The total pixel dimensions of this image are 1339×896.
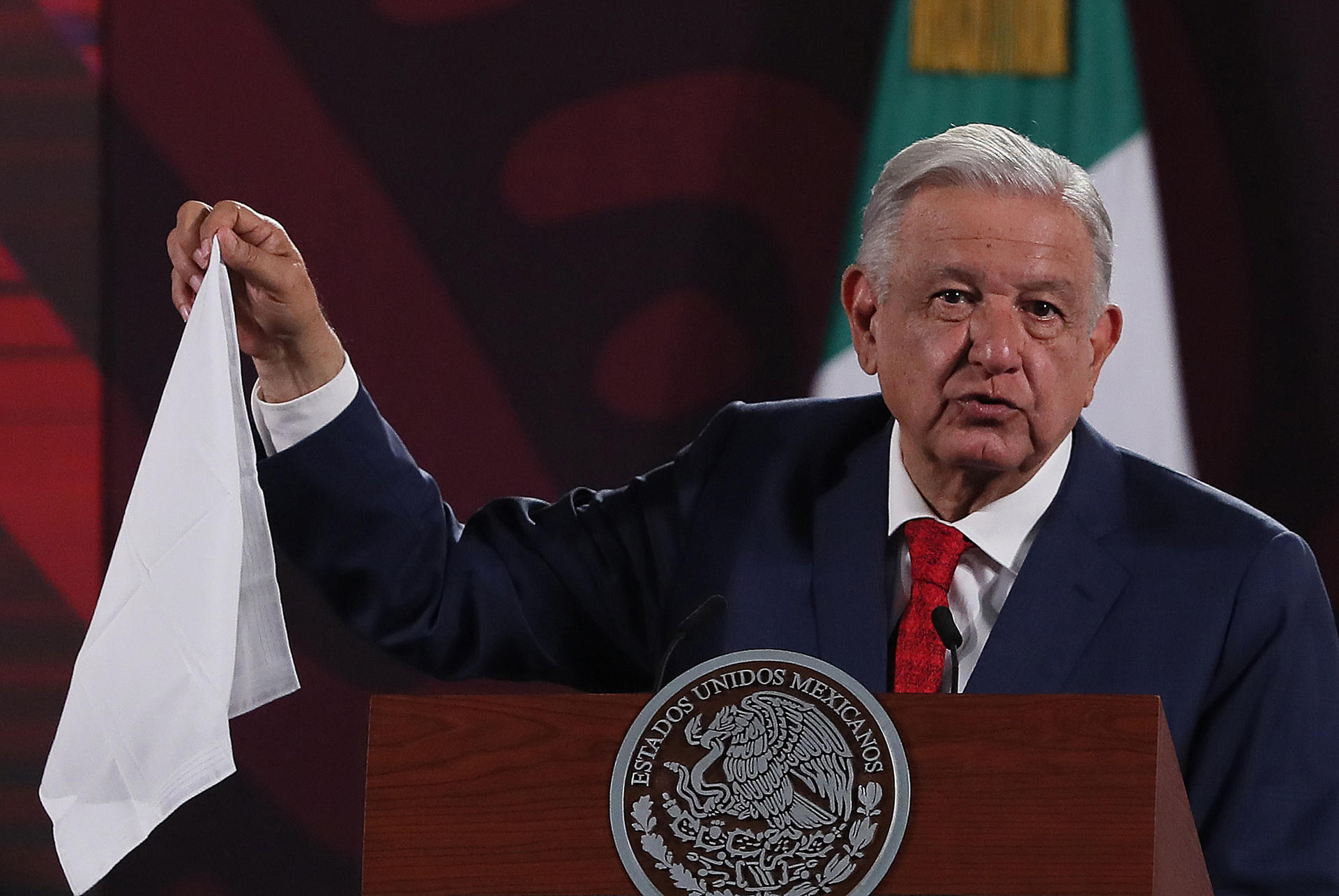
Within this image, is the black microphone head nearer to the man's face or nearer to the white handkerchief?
the man's face

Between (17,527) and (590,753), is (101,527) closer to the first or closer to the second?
(17,527)

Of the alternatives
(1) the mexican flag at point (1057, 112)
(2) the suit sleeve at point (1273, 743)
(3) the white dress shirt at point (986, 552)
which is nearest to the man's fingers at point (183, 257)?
(3) the white dress shirt at point (986, 552)

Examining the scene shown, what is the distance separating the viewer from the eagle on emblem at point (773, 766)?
1.21 metres

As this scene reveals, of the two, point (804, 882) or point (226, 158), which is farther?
point (226, 158)

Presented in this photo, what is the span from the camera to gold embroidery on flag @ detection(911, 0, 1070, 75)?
3092mm

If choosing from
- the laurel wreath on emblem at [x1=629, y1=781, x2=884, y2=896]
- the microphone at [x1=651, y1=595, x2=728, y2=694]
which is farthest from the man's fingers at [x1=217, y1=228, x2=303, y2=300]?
the laurel wreath on emblem at [x1=629, y1=781, x2=884, y2=896]

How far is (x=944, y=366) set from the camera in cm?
190

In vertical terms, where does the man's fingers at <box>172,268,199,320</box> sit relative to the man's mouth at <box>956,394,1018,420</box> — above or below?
above

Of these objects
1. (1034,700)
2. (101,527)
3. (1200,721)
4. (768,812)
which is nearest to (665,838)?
(768,812)

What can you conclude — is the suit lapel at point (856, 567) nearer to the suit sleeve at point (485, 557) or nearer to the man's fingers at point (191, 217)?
the suit sleeve at point (485, 557)

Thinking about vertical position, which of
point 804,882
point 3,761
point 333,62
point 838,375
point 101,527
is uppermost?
point 333,62

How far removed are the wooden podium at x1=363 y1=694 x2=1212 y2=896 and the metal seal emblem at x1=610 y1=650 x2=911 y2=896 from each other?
17 millimetres

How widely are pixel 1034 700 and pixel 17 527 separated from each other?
2339 millimetres

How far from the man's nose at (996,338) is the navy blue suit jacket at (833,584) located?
18 cm
